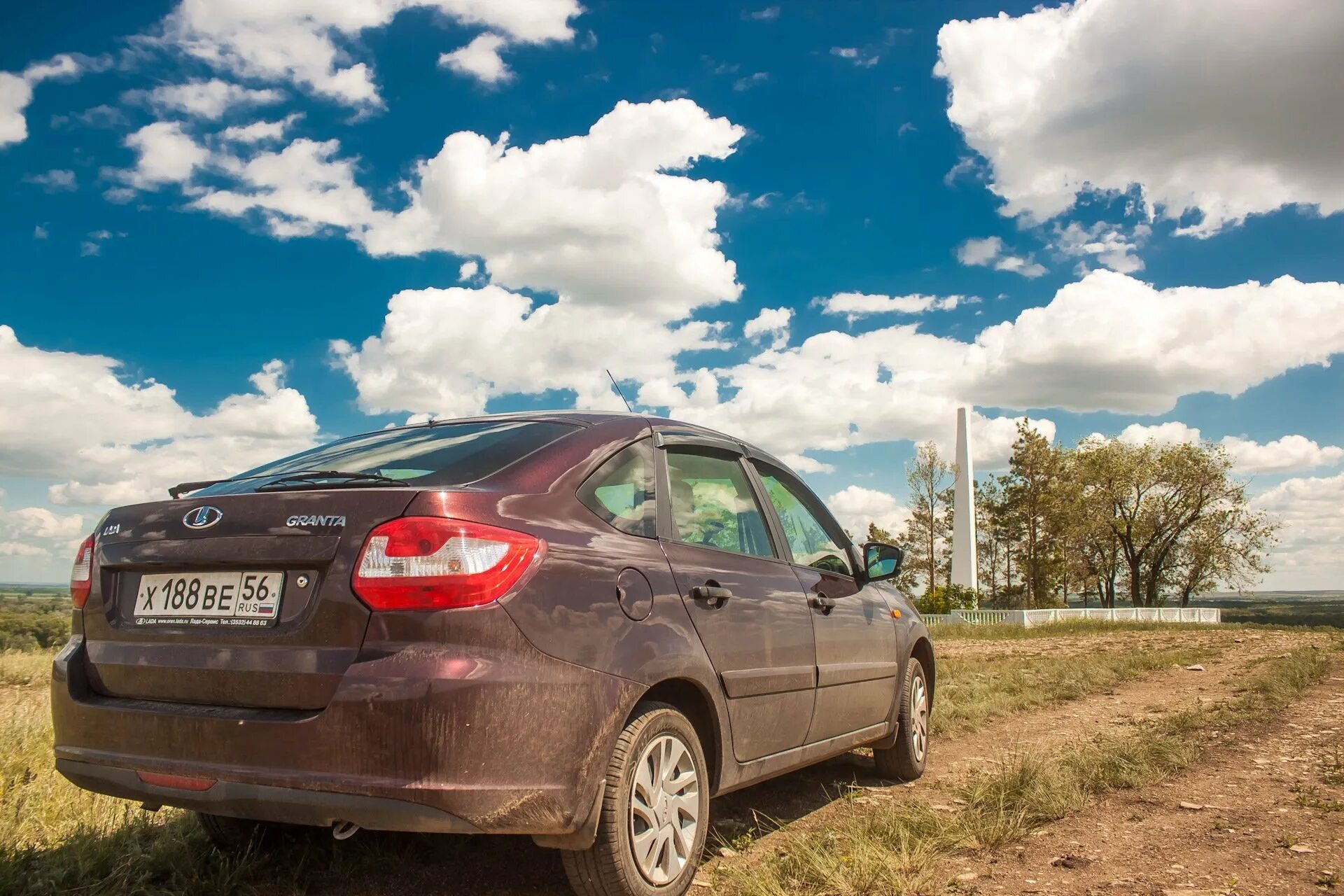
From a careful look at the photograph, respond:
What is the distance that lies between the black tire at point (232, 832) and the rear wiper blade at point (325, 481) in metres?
1.39

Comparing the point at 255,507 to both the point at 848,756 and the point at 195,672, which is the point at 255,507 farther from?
the point at 848,756

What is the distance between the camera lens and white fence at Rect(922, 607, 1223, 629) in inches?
1318

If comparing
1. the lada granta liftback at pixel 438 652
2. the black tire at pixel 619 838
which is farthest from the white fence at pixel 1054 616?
the black tire at pixel 619 838

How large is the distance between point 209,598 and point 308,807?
708 millimetres

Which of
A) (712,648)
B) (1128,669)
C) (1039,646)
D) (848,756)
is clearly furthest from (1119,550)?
(712,648)

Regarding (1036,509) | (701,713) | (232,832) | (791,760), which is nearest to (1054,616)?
(1036,509)

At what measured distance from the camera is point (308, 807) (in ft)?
A: 8.19

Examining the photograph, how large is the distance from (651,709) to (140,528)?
174cm

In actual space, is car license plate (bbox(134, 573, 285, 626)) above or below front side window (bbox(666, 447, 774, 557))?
below

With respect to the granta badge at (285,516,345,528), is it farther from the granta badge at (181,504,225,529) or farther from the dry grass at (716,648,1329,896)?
the dry grass at (716,648,1329,896)

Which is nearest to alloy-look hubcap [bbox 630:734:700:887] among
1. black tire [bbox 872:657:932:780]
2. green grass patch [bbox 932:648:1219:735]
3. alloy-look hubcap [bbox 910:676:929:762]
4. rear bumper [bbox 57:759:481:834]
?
rear bumper [bbox 57:759:481:834]

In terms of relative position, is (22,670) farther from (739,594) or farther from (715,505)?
(739,594)

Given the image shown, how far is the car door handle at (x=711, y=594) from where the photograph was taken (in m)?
3.35

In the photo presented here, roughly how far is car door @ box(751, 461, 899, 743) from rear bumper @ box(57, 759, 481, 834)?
82.1 inches
